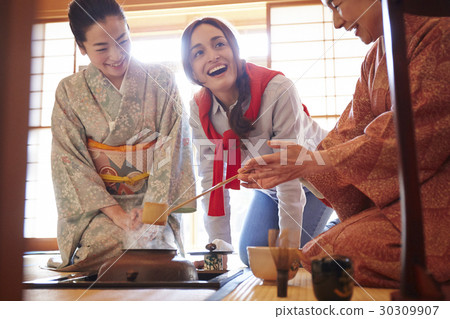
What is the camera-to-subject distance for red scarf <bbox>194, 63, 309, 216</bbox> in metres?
2.45

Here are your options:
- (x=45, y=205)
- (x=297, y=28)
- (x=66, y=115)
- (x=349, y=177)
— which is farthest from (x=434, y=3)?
(x=45, y=205)

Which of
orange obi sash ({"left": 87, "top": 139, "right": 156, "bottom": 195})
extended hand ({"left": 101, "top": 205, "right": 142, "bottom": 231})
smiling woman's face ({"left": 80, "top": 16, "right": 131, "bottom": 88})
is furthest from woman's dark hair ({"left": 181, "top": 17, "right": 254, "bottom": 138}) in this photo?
extended hand ({"left": 101, "top": 205, "right": 142, "bottom": 231})

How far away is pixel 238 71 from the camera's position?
2.52m

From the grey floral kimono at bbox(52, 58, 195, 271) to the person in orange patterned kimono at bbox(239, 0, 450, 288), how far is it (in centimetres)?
81

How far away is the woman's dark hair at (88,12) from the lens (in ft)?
7.45

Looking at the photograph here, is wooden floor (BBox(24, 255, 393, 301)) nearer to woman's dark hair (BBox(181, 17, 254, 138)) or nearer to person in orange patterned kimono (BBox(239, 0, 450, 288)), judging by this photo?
person in orange patterned kimono (BBox(239, 0, 450, 288))

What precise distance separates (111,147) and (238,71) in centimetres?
82

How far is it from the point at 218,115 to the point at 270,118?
0.31m

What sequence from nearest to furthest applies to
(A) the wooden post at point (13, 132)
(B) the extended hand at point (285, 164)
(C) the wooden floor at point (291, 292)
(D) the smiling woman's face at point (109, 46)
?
(A) the wooden post at point (13, 132) < (C) the wooden floor at point (291, 292) < (B) the extended hand at point (285, 164) < (D) the smiling woman's face at point (109, 46)

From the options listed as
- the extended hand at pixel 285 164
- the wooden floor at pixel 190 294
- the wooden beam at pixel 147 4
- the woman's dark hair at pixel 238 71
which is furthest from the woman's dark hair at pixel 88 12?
the wooden beam at pixel 147 4

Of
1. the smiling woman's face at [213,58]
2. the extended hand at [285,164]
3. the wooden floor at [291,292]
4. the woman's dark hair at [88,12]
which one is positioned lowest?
the wooden floor at [291,292]

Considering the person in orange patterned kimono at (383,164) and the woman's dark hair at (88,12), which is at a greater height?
the woman's dark hair at (88,12)

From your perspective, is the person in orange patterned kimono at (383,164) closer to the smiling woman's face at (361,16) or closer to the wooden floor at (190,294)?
the smiling woman's face at (361,16)

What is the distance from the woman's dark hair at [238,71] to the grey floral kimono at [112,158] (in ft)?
0.52
